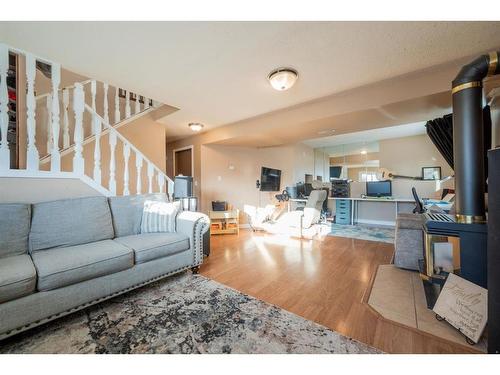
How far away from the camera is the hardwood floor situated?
1250 mm

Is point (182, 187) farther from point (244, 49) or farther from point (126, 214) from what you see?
point (244, 49)

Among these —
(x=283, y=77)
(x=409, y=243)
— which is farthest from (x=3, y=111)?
(x=409, y=243)

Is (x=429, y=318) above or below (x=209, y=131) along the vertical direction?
below

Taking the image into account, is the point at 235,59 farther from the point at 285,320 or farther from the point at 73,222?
the point at 285,320

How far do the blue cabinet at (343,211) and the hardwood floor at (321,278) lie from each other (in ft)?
5.54

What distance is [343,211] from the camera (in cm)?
513

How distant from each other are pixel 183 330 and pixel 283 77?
2.37 meters

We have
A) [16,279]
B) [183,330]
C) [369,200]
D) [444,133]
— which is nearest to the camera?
[16,279]

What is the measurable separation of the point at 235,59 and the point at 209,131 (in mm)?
2520

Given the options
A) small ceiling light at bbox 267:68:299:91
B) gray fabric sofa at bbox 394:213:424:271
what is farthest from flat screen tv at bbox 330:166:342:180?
small ceiling light at bbox 267:68:299:91

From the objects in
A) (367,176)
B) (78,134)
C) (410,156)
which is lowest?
(367,176)
